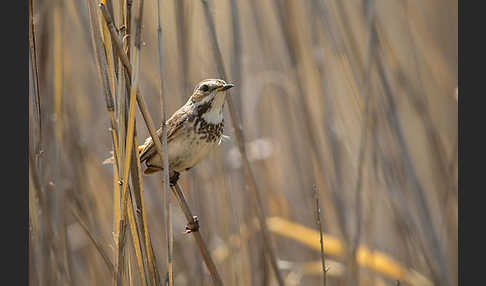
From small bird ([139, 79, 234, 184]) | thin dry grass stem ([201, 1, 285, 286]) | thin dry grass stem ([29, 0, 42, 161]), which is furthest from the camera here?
small bird ([139, 79, 234, 184])

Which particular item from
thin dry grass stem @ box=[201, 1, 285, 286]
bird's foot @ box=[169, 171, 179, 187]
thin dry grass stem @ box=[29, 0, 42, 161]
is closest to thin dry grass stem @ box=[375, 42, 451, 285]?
thin dry grass stem @ box=[201, 1, 285, 286]

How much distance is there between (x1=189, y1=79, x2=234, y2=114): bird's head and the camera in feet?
5.35

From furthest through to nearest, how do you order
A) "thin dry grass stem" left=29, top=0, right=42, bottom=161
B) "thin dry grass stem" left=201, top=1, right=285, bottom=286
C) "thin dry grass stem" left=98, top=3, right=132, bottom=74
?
"thin dry grass stem" left=201, top=1, right=285, bottom=286 → "thin dry grass stem" left=29, top=0, right=42, bottom=161 → "thin dry grass stem" left=98, top=3, right=132, bottom=74

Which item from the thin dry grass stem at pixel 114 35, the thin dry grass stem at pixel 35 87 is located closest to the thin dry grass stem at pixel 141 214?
the thin dry grass stem at pixel 114 35

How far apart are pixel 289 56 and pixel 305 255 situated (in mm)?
872

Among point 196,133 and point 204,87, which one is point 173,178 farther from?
→ point 204,87

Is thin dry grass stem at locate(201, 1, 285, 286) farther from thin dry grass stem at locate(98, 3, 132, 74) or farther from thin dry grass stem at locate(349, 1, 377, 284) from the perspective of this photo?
thin dry grass stem at locate(98, 3, 132, 74)

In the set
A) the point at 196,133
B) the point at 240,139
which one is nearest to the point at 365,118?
the point at 240,139

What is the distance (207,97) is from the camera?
168 centimetres

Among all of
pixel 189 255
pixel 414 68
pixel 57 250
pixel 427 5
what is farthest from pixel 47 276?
pixel 427 5

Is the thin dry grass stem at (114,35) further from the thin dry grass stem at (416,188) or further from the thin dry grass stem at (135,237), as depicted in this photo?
the thin dry grass stem at (416,188)

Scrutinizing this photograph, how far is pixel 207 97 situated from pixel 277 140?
2.56ft

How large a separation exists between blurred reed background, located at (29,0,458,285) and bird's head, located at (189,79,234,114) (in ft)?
0.16

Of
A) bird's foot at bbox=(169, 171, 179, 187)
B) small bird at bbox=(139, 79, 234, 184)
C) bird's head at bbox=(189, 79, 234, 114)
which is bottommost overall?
bird's foot at bbox=(169, 171, 179, 187)
